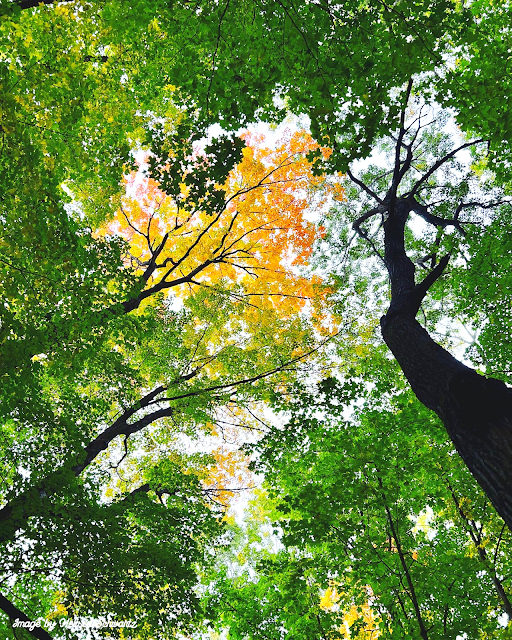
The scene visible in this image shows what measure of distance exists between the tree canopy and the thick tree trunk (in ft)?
0.07

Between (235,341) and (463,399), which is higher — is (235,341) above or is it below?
above

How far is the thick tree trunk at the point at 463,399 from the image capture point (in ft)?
10.2

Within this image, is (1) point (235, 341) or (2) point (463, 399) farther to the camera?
(1) point (235, 341)

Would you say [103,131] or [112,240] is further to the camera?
[103,131]

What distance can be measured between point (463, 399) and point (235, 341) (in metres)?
8.33

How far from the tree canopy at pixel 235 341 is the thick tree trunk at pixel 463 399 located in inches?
0.8

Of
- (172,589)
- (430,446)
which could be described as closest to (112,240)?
(172,589)

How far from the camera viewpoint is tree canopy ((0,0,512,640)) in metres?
3.84

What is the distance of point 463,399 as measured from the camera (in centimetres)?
373

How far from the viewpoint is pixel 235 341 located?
11641 mm

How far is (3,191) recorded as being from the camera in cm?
405

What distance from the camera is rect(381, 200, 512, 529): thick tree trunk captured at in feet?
10.2

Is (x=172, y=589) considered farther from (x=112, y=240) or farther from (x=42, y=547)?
(x=112, y=240)

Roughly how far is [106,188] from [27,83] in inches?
112
